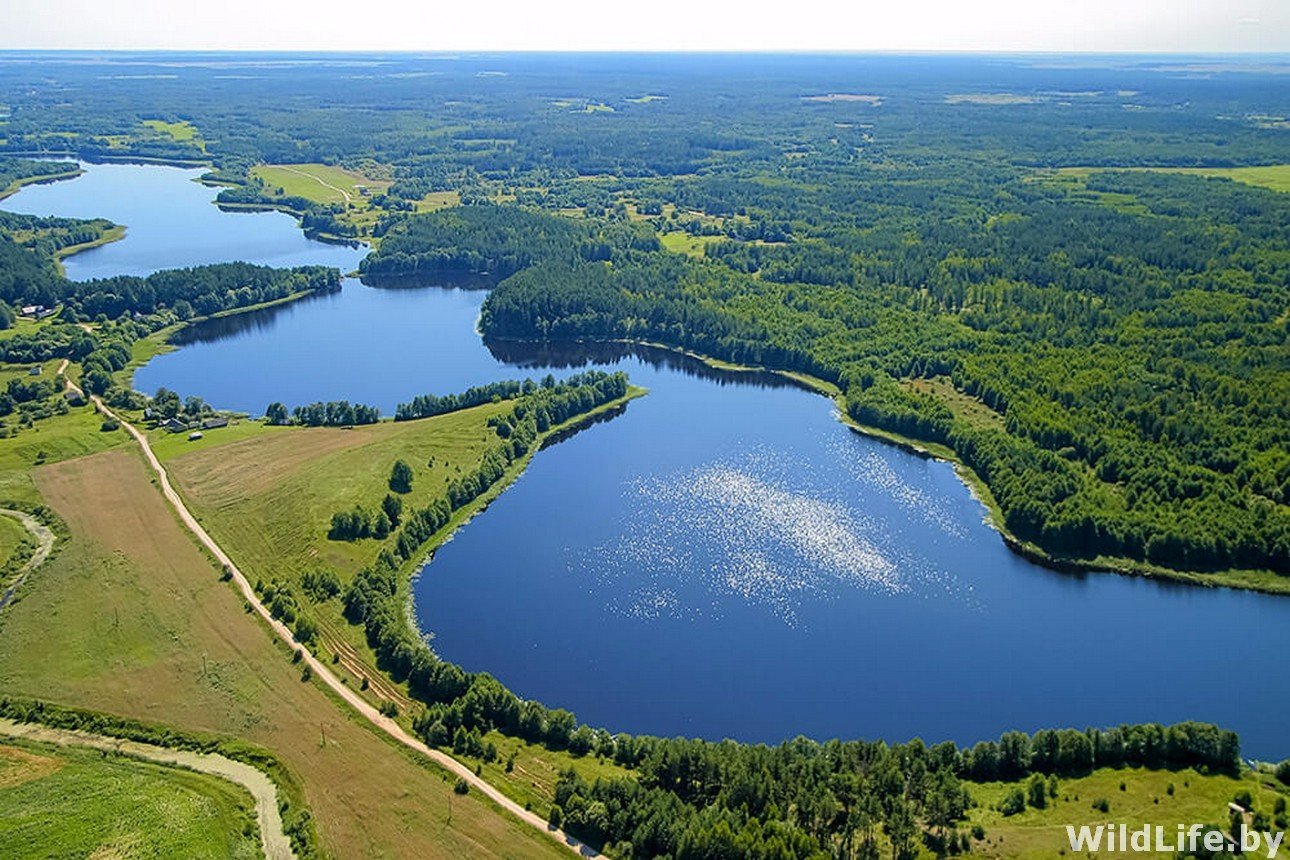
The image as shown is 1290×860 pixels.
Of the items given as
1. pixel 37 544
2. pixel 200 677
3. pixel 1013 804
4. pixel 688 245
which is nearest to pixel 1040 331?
pixel 688 245

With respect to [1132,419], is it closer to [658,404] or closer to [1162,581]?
[1162,581]

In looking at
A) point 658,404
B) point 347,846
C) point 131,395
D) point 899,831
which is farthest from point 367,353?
point 899,831

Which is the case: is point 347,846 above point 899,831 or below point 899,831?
below

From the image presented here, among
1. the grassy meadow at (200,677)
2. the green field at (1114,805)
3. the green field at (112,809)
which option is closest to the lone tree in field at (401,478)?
the grassy meadow at (200,677)

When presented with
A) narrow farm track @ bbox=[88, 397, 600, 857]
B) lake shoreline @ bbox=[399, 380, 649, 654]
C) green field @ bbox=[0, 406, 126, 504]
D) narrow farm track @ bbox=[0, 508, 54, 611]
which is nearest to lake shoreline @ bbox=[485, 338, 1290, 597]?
lake shoreline @ bbox=[399, 380, 649, 654]

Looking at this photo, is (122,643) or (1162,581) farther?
(1162,581)

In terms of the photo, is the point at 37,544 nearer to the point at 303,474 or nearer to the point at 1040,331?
the point at 303,474

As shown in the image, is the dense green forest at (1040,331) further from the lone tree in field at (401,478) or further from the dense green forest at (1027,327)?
the lone tree in field at (401,478)
